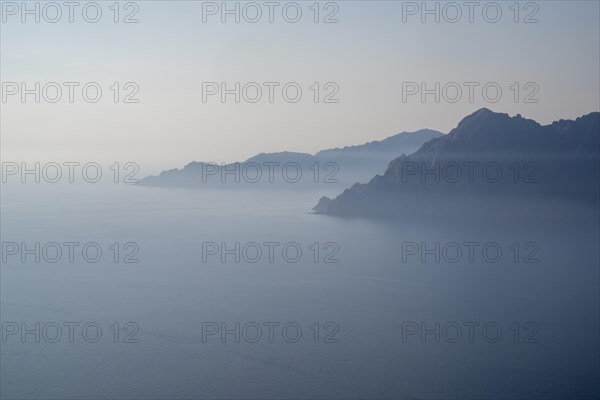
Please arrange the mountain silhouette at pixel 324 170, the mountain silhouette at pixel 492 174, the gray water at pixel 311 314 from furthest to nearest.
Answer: the mountain silhouette at pixel 324 170
the mountain silhouette at pixel 492 174
the gray water at pixel 311 314

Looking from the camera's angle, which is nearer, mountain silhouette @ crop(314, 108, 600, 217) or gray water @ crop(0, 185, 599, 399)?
gray water @ crop(0, 185, 599, 399)

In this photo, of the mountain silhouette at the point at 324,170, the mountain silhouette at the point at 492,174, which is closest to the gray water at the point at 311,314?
the mountain silhouette at the point at 492,174

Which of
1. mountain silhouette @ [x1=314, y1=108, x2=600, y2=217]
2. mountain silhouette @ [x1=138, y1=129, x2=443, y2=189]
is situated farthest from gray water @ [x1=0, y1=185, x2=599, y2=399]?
mountain silhouette @ [x1=138, y1=129, x2=443, y2=189]

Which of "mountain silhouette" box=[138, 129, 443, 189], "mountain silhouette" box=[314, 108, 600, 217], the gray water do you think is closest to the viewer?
the gray water

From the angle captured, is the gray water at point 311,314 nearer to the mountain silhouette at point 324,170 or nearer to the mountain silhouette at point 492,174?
the mountain silhouette at point 492,174

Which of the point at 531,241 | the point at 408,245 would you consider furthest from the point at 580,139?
the point at 408,245

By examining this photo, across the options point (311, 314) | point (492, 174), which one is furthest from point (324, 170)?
point (311, 314)

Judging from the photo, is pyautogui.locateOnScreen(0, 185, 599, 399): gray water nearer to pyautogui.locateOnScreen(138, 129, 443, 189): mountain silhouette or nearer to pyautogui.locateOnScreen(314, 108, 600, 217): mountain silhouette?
pyautogui.locateOnScreen(314, 108, 600, 217): mountain silhouette

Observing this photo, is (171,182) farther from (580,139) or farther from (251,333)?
(251,333)
